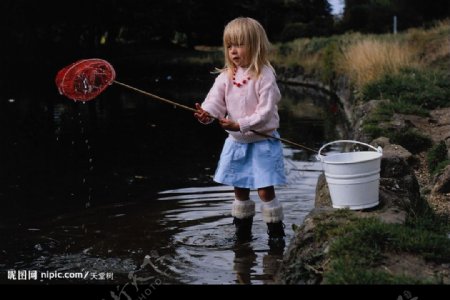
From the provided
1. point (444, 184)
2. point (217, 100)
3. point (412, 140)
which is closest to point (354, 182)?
point (217, 100)

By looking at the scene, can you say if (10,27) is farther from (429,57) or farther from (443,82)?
(443,82)

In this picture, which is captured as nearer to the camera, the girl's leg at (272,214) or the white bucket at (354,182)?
the white bucket at (354,182)

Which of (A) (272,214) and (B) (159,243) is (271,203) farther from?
(B) (159,243)

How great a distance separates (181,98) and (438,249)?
1894 cm

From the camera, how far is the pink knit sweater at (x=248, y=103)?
5.57 m

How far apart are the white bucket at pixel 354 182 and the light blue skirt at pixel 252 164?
0.69m

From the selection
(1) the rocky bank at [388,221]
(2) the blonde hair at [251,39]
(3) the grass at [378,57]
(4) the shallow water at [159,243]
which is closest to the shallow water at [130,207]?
(4) the shallow water at [159,243]

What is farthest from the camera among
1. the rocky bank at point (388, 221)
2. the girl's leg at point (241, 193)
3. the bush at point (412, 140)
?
the bush at point (412, 140)

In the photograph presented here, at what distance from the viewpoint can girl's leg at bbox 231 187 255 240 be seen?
6160mm

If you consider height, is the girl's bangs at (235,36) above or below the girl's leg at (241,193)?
above

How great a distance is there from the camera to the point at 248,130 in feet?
18.3

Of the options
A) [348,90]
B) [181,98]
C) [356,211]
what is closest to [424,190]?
[356,211]

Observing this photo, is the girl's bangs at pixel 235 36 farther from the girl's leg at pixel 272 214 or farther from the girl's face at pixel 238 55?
the girl's leg at pixel 272 214

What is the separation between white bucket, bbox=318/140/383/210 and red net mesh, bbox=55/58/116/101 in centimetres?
172
